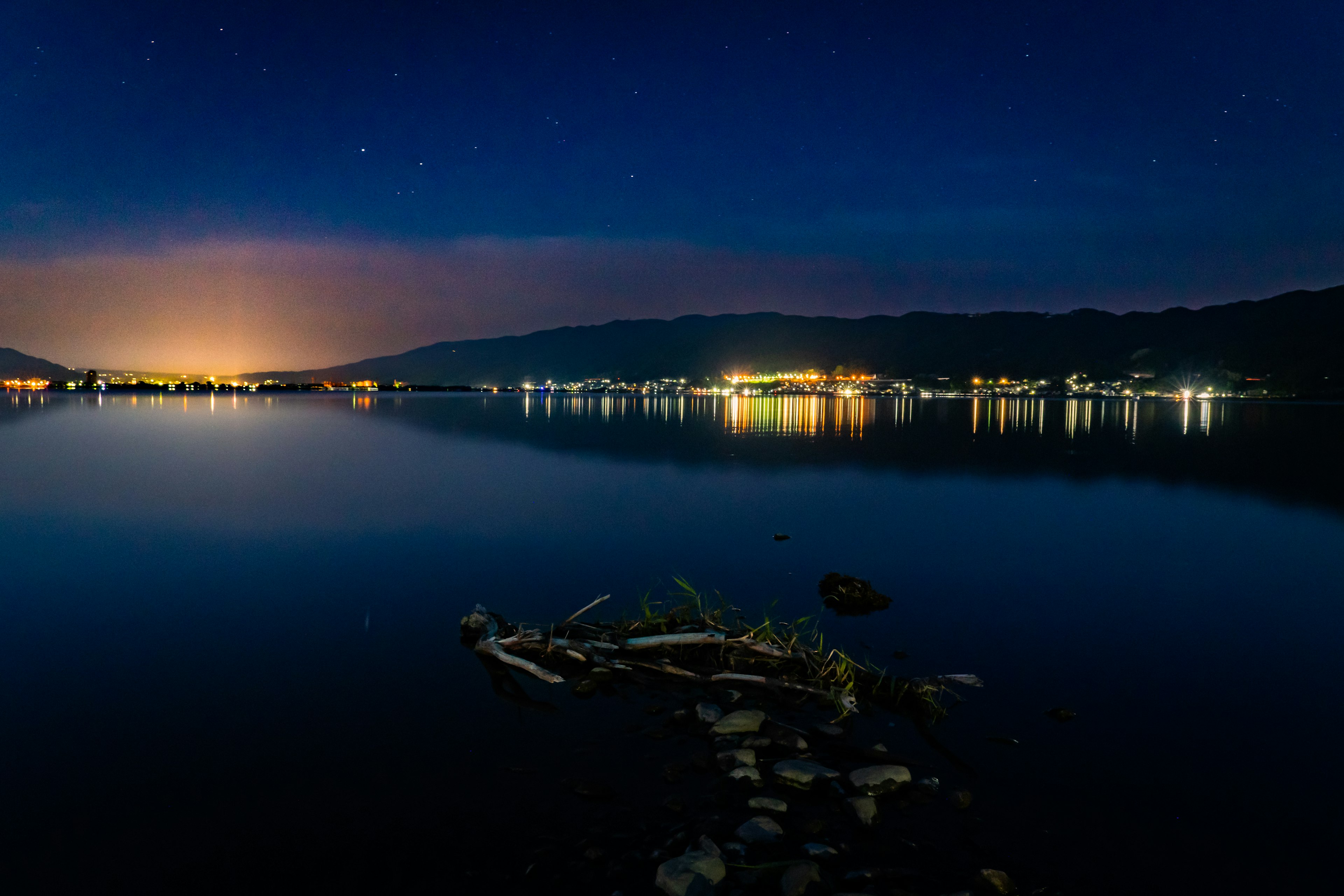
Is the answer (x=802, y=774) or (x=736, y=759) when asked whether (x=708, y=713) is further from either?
(x=802, y=774)

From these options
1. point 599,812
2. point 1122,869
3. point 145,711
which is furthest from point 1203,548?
point 145,711

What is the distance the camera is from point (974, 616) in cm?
1120

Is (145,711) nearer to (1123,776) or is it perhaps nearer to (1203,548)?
(1123,776)

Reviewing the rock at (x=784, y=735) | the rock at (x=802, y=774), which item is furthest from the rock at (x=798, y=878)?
the rock at (x=784, y=735)

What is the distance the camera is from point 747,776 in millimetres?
6141

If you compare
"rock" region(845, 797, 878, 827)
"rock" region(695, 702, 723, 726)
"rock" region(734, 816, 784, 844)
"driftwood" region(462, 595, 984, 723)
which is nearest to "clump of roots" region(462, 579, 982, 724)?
"driftwood" region(462, 595, 984, 723)

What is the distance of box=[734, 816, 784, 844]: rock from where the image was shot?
17.2ft

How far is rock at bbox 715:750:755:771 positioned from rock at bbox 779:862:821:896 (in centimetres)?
143

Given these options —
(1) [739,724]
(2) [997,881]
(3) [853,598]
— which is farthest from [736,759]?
(3) [853,598]

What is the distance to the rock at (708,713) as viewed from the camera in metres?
7.23

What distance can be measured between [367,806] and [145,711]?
3.47 meters

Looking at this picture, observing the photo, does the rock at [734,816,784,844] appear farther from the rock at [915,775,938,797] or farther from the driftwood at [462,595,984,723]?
the driftwood at [462,595,984,723]

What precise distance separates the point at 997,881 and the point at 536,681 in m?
5.15

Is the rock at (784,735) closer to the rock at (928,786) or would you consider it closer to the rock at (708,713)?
the rock at (708,713)
